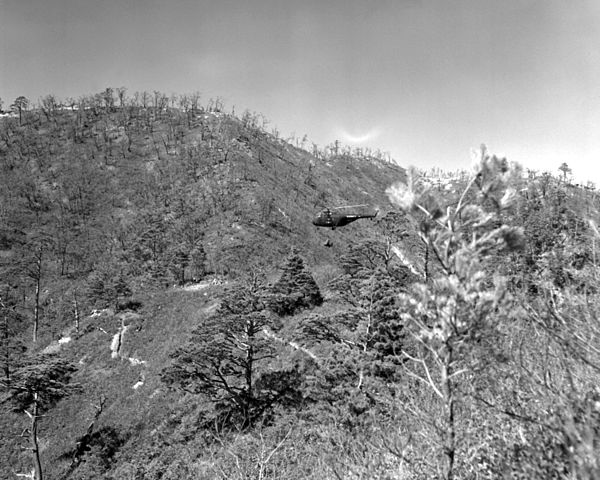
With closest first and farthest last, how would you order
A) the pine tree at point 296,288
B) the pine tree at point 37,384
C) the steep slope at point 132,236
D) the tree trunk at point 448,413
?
the tree trunk at point 448,413 → the pine tree at point 37,384 → the steep slope at point 132,236 → the pine tree at point 296,288

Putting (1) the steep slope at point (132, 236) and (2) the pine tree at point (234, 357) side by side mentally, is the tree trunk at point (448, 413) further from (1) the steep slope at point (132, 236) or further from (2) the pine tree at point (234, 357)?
(1) the steep slope at point (132, 236)

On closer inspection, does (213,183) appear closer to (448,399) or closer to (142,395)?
(142,395)

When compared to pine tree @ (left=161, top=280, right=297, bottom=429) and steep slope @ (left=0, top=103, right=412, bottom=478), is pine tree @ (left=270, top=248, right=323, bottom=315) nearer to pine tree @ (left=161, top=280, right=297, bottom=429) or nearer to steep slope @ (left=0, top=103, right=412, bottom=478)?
steep slope @ (left=0, top=103, right=412, bottom=478)

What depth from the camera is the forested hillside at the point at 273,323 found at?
3742 millimetres

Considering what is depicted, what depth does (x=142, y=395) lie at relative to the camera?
2645 cm

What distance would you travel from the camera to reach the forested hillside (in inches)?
147

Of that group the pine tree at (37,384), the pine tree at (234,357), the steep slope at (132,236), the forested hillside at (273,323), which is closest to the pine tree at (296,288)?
the forested hillside at (273,323)

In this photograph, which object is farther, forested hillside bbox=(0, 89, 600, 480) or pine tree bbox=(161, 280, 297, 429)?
pine tree bbox=(161, 280, 297, 429)

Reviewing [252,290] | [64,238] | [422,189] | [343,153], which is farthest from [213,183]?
[343,153]

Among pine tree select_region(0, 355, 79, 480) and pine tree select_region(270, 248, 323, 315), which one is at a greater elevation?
pine tree select_region(270, 248, 323, 315)

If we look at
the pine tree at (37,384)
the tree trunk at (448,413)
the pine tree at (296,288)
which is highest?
the pine tree at (296,288)

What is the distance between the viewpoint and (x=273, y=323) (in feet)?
61.0

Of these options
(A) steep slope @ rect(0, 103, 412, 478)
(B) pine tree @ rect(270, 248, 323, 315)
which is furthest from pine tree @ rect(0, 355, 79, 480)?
(B) pine tree @ rect(270, 248, 323, 315)

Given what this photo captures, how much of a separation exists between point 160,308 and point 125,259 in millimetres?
27494
